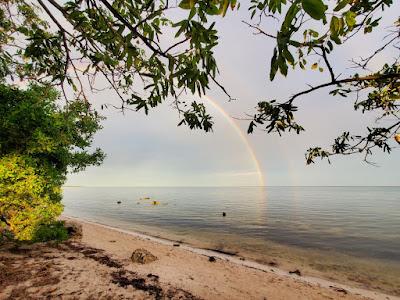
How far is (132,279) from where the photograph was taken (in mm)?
10273

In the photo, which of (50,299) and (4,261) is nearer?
(50,299)

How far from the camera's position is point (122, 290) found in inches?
358

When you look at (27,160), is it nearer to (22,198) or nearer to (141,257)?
(22,198)

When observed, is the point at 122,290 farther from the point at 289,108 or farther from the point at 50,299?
the point at 289,108

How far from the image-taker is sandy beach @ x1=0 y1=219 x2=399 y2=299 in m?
8.73

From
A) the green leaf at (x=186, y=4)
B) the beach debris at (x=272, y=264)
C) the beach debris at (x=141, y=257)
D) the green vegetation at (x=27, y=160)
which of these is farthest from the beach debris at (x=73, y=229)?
the green leaf at (x=186, y=4)

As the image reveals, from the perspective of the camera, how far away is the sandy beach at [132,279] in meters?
8.73

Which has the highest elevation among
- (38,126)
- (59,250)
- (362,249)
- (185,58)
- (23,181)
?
(38,126)

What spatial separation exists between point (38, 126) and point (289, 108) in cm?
964

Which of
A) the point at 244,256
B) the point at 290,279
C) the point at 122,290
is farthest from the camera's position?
the point at 244,256

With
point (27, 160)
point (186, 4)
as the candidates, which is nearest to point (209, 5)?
point (186, 4)

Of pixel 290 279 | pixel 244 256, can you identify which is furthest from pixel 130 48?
pixel 244 256

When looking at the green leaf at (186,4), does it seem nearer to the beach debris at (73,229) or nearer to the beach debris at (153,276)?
the beach debris at (153,276)

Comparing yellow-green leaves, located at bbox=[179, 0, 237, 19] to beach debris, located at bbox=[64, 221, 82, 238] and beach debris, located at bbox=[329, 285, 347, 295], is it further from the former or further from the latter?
beach debris, located at bbox=[64, 221, 82, 238]
